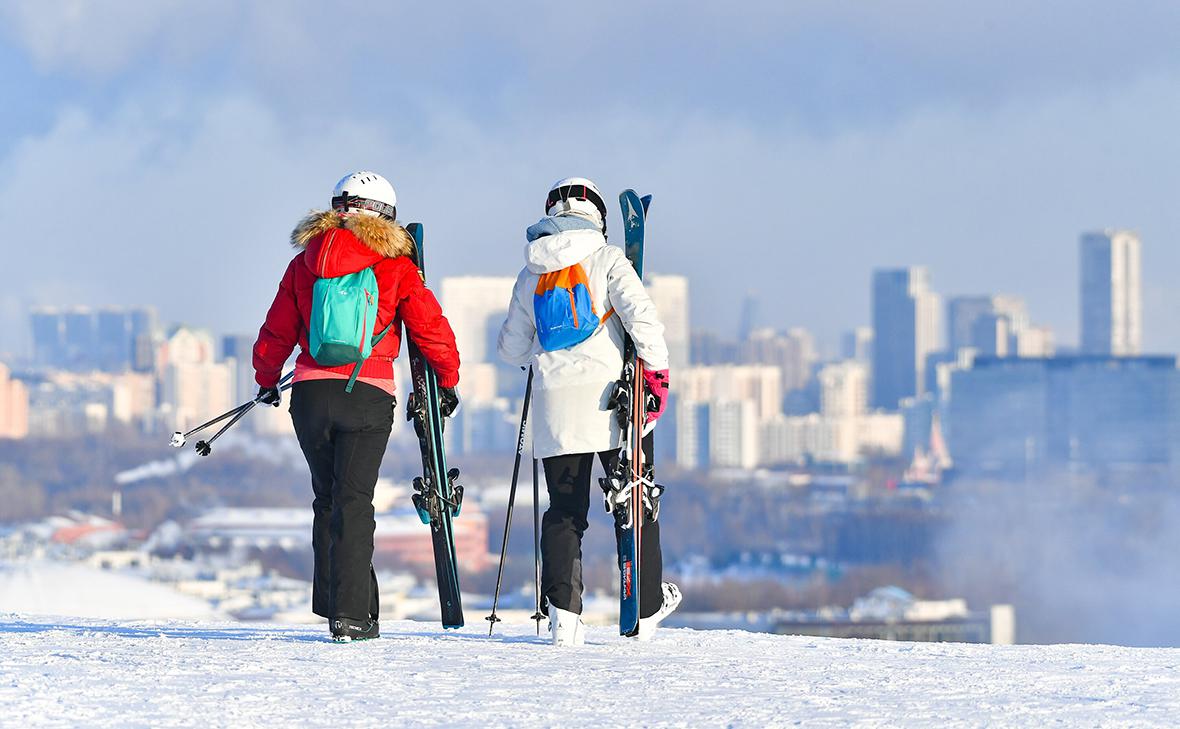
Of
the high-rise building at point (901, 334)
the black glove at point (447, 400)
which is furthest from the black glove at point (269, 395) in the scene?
the high-rise building at point (901, 334)

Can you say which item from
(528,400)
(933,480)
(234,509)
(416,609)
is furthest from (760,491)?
(528,400)

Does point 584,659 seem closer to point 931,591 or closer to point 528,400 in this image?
point 528,400

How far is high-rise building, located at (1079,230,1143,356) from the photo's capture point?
16462cm

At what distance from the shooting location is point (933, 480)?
124m

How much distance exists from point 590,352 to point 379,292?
2.08 ft

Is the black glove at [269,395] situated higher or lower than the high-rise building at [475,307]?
lower

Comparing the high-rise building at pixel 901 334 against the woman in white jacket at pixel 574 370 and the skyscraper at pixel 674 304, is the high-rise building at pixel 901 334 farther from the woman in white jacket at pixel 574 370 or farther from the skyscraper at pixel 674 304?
the woman in white jacket at pixel 574 370

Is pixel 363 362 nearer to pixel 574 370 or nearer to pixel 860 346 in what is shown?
pixel 574 370

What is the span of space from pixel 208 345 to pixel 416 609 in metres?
56.4

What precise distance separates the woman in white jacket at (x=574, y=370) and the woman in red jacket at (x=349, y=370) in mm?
299

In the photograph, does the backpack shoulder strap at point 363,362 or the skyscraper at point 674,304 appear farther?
the skyscraper at point 674,304

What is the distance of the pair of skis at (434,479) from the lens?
6152 millimetres

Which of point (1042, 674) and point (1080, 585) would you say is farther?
point (1080, 585)

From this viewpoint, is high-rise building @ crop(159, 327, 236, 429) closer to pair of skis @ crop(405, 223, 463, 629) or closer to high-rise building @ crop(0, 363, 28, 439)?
high-rise building @ crop(0, 363, 28, 439)
